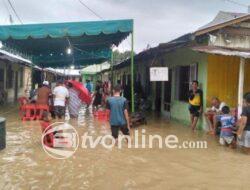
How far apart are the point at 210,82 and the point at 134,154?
4.74 meters

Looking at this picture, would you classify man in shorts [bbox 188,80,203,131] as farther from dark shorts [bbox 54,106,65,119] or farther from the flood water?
dark shorts [bbox 54,106,65,119]

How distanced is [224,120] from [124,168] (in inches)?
136

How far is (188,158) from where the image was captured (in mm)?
8742

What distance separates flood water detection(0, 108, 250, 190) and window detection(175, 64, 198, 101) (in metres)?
3.85

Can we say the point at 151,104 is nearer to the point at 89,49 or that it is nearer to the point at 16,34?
the point at 89,49

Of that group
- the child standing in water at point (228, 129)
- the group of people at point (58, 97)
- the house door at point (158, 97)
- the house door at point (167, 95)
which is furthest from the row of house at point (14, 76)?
the child standing in water at point (228, 129)

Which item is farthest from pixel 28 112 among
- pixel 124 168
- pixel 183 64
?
pixel 124 168

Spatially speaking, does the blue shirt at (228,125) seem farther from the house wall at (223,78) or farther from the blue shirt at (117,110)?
the house wall at (223,78)

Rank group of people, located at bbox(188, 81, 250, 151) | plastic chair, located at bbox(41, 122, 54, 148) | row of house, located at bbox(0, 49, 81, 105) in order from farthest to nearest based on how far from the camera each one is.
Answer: row of house, located at bbox(0, 49, 81, 105)
plastic chair, located at bbox(41, 122, 54, 148)
group of people, located at bbox(188, 81, 250, 151)

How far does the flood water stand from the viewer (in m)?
6.61

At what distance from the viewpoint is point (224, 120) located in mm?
9938

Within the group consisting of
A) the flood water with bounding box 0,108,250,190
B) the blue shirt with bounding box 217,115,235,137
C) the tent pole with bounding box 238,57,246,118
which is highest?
the tent pole with bounding box 238,57,246,118

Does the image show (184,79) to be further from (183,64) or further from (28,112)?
(28,112)

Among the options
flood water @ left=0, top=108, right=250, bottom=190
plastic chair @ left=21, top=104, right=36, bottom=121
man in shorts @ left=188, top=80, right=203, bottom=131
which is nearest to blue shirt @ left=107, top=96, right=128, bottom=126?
flood water @ left=0, top=108, right=250, bottom=190
